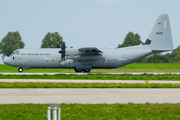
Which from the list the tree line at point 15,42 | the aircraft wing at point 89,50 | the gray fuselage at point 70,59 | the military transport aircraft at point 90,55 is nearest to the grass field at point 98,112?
the aircraft wing at point 89,50

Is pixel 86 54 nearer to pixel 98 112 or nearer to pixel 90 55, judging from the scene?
pixel 90 55

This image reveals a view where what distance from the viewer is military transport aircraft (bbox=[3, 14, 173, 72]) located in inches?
1282

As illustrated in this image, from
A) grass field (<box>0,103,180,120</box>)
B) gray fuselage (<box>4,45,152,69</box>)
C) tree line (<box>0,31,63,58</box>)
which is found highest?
tree line (<box>0,31,63,58</box>)

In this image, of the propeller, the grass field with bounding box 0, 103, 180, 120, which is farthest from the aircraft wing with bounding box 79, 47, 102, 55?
the grass field with bounding box 0, 103, 180, 120

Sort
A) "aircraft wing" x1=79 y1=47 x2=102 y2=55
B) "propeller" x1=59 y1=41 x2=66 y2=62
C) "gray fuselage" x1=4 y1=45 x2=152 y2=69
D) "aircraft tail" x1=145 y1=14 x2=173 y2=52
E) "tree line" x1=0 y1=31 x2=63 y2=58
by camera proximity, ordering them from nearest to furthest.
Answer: "aircraft wing" x1=79 y1=47 x2=102 y2=55
"propeller" x1=59 y1=41 x2=66 y2=62
"gray fuselage" x1=4 y1=45 x2=152 y2=69
"aircraft tail" x1=145 y1=14 x2=173 y2=52
"tree line" x1=0 y1=31 x2=63 y2=58

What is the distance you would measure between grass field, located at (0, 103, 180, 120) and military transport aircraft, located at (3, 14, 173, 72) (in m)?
22.9

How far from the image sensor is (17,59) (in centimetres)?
3334

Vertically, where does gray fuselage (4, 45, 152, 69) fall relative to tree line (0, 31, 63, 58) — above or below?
below

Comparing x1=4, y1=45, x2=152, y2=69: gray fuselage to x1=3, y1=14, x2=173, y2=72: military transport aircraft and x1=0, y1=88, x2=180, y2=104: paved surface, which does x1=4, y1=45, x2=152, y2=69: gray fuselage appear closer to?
x1=3, y1=14, x2=173, y2=72: military transport aircraft

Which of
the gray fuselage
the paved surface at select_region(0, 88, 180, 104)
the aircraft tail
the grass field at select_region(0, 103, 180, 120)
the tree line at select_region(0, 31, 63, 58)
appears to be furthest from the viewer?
the tree line at select_region(0, 31, 63, 58)

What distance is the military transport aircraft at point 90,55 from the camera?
3256cm

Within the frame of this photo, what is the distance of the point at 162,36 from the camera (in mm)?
34312

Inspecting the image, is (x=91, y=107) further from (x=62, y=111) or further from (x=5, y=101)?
(x=5, y=101)

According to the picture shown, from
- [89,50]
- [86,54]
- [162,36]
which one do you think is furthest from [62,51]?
[162,36]
